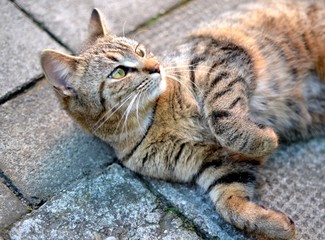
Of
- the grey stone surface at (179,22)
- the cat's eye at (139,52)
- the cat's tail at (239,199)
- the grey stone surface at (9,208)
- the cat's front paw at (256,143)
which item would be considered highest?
the cat's eye at (139,52)

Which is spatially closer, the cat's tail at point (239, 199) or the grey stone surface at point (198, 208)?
the cat's tail at point (239, 199)

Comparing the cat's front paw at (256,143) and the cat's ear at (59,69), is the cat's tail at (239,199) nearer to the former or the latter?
the cat's front paw at (256,143)

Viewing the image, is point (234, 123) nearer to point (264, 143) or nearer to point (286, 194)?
point (264, 143)

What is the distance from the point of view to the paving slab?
2896mm

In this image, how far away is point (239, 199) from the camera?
9.29 feet

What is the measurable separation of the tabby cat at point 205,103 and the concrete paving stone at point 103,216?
0.18 metres

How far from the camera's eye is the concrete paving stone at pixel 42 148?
122 inches

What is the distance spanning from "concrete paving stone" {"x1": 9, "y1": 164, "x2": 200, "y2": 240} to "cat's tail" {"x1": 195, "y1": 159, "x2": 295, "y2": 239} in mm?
255

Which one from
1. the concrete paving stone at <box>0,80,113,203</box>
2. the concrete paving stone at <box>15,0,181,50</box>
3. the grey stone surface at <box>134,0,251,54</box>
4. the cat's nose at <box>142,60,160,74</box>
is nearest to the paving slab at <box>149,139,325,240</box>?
the concrete paving stone at <box>0,80,113,203</box>

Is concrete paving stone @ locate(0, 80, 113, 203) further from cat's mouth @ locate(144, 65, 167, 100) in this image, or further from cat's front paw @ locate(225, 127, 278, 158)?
cat's front paw @ locate(225, 127, 278, 158)

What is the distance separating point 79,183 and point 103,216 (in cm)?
29

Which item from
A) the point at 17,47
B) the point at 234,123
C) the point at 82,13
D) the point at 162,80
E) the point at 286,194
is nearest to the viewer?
the point at 234,123

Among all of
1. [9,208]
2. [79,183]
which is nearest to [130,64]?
[79,183]

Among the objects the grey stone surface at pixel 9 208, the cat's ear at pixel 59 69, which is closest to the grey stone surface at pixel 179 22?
the cat's ear at pixel 59 69
